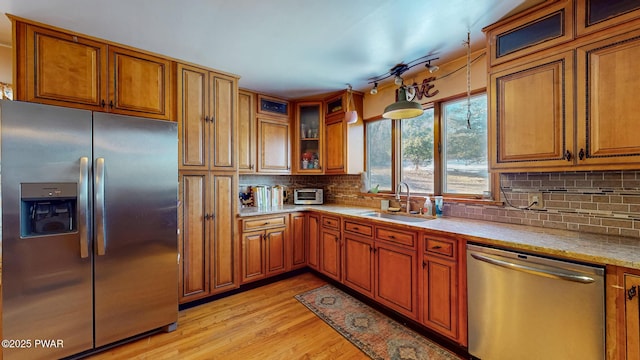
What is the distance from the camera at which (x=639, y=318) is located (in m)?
1.14

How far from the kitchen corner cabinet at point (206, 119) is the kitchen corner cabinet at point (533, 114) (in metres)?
2.41

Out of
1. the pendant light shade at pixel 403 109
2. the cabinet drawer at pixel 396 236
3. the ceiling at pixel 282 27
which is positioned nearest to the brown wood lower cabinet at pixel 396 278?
the cabinet drawer at pixel 396 236

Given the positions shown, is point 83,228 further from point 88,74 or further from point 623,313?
point 623,313

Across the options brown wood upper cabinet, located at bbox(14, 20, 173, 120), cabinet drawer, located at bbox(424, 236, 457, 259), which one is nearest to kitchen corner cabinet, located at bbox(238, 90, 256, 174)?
brown wood upper cabinet, located at bbox(14, 20, 173, 120)

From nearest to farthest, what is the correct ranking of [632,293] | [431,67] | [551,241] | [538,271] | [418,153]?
1. [632,293]
2. [538,271]
3. [551,241]
4. [431,67]
5. [418,153]

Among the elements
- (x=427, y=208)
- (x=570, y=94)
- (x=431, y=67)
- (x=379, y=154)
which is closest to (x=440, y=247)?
(x=427, y=208)

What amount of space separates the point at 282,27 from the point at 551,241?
2260mm

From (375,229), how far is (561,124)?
1511 millimetres

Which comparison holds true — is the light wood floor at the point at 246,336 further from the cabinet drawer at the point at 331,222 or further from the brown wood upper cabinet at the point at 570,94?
the brown wood upper cabinet at the point at 570,94

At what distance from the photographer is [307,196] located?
3664mm

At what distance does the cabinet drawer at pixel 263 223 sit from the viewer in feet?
9.20

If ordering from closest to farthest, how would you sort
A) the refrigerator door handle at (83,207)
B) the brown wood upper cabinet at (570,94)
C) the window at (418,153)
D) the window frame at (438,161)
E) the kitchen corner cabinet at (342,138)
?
the brown wood upper cabinet at (570,94), the refrigerator door handle at (83,207), the window frame at (438,161), the window at (418,153), the kitchen corner cabinet at (342,138)

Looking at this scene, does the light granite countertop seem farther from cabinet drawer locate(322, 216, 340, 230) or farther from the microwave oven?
the microwave oven

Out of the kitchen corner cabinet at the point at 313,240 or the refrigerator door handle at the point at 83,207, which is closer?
the refrigerator door handle at the point at 83,207
